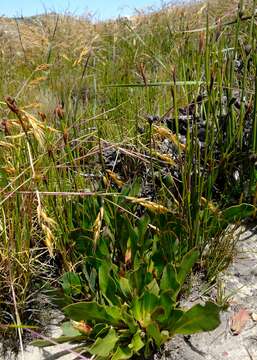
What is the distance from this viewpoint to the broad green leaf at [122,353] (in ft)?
4.77

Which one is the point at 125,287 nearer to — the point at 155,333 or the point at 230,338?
the point at 155,333

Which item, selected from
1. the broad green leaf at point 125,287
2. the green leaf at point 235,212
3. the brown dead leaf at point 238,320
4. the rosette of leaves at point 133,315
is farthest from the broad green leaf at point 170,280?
the green leaf at point 235,212

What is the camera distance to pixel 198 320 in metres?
1.47

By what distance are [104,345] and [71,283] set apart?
0.91 ft

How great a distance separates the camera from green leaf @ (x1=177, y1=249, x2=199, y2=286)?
5.25 ft

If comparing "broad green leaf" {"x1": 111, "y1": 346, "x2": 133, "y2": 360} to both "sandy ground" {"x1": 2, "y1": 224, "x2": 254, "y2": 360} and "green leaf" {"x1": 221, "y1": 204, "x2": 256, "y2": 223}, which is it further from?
"green leaf" {"x1": 221, "y1": 204, "x2": 256, "y2": 223}

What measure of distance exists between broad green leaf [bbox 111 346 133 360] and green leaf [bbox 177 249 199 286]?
0.90 ft

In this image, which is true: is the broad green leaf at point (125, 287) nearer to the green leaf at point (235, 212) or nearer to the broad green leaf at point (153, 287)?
the broad green leaf at point (153, 287)

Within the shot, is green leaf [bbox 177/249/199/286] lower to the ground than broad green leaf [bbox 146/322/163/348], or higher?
higher

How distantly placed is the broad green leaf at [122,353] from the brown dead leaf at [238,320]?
0.34m

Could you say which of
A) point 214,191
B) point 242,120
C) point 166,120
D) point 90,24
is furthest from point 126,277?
point 90,24

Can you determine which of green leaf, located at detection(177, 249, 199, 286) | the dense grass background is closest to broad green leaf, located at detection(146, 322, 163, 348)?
green leaf, located at detection(177, 249, 199, 286)

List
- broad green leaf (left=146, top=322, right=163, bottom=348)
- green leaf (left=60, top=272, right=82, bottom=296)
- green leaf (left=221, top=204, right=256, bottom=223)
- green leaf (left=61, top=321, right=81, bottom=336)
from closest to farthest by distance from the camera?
broad green leaf (left=146, top=322, right=163, bottom=348), green leaf (left=61, top=321, right=81, bottom=336), green leaf (left=60, top=272, right=82, bottom=296), green leaf (left=221, top=204, right=256, bottom=223)

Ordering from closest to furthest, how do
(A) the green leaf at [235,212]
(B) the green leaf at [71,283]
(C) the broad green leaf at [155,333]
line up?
(C) the broad green leaf at [155,333] → (B) the green leaf at [71,283] → (A) the green leaf at [235,212]
